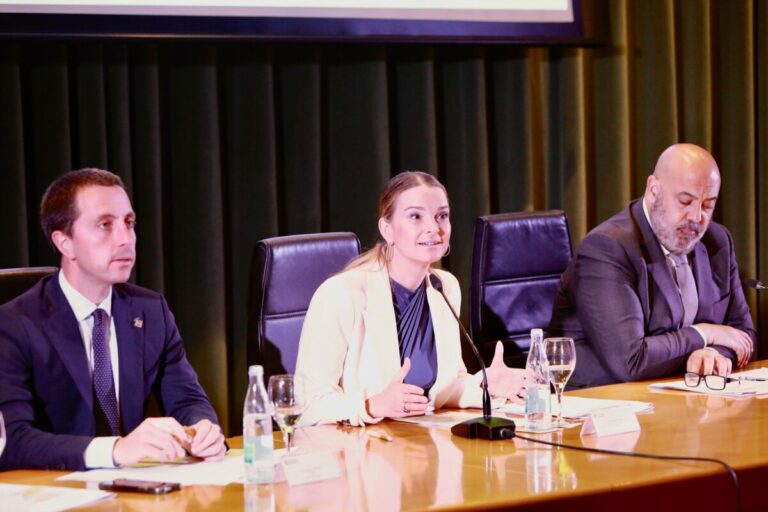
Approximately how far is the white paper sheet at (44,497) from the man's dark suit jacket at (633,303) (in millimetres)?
1855

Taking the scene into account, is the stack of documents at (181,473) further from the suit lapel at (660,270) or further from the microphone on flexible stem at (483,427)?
the suit lapel at (660,270)

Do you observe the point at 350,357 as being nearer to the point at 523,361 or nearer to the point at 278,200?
the point at 523,361

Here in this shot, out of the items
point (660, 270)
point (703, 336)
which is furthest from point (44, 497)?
point (660, 270)

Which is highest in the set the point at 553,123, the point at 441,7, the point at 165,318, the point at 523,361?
the point at 441,7

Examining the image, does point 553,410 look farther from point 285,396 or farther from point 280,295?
point 280,295

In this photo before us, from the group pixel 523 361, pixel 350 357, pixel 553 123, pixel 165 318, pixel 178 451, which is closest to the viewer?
pixel 178 451

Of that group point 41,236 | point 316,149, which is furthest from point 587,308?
point 41,236

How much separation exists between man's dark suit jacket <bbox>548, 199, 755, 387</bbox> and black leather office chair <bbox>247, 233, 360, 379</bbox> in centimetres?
90

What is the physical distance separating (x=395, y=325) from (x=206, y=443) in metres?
0.92

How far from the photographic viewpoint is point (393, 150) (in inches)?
180

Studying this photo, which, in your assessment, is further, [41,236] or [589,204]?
[589,204]

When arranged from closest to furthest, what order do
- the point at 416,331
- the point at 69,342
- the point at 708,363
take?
the point at 69,342 → the point at 416,331 → the point at 708,363

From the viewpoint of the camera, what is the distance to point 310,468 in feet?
6.34

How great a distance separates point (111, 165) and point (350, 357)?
153 centimetres
